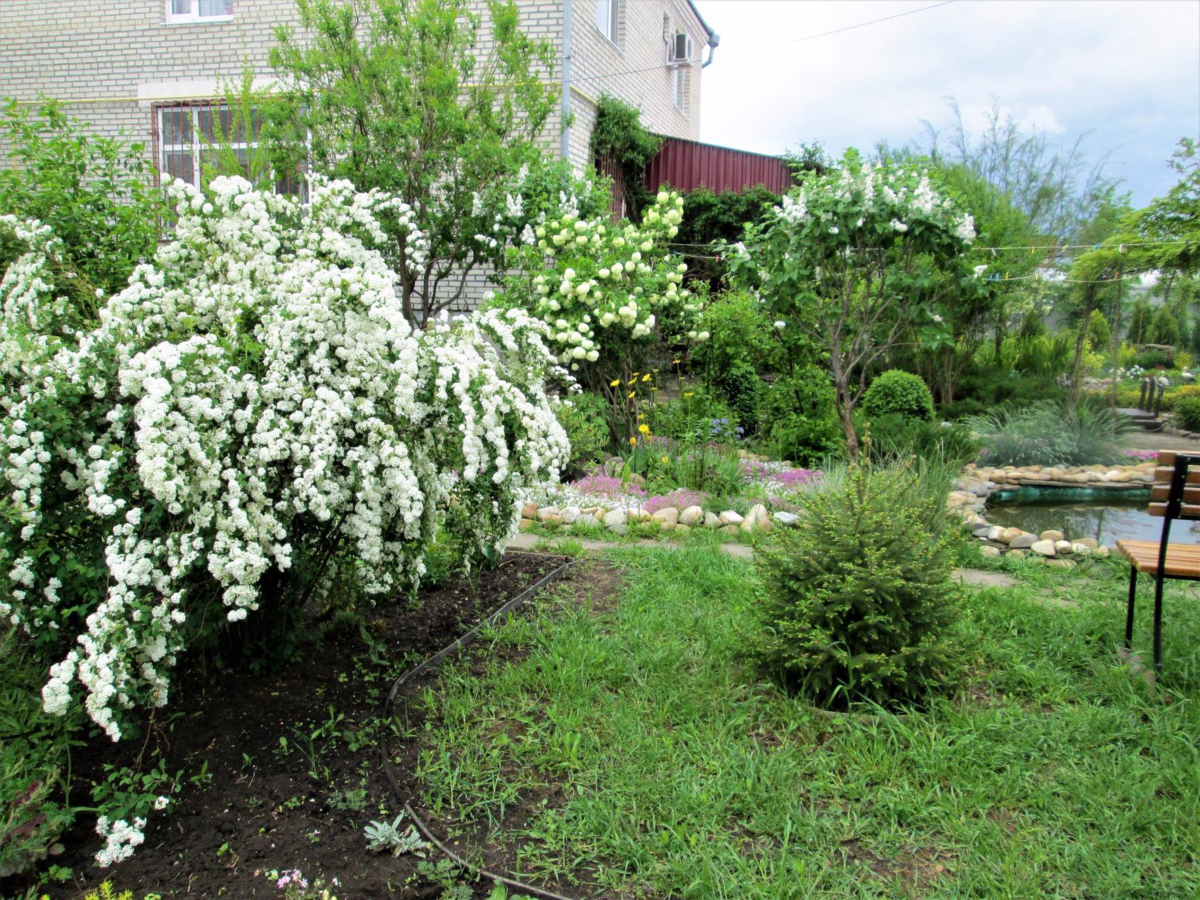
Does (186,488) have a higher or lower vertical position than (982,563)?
higher

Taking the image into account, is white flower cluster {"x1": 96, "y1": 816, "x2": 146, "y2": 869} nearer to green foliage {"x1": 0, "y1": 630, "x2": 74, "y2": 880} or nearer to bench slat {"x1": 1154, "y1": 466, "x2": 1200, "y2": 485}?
green foliage {"x1": 0, "y1": 630, "x2": 74, "y2": 880}

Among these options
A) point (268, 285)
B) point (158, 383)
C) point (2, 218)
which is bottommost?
point (158, 383)

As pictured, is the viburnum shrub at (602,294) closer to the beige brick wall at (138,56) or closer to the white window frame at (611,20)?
the beige brick wall at (138,56)

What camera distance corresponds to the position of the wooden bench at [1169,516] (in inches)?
116

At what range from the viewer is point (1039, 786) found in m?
2.33

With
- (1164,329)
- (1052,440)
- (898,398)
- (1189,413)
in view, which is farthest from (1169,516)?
(1164,329)

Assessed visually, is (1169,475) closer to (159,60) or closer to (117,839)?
(117,839)

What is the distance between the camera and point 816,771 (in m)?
2.44

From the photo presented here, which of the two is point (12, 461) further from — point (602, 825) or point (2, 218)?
point (602, 825)

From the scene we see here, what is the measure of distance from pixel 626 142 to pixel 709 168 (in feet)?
6.34

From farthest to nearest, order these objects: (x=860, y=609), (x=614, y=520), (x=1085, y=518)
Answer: (x=1085, y=518) < (x=614, y=520) < (x=860, y=609)

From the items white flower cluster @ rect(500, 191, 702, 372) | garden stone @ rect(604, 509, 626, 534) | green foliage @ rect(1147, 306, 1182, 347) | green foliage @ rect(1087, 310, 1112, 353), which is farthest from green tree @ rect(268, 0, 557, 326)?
green foliage @ rect(1147, 306, 1182, 347)

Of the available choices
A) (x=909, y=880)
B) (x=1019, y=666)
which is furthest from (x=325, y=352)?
(x=1019, y=666)

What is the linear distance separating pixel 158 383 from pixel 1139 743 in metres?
3.13
